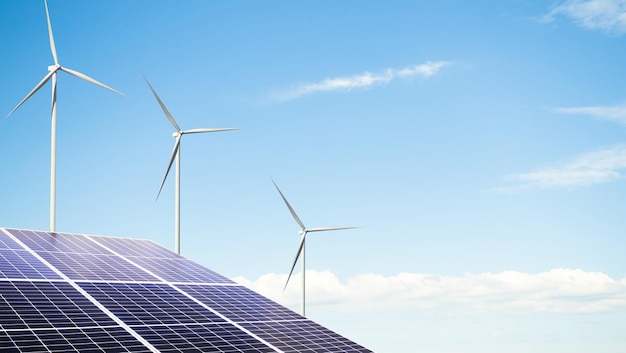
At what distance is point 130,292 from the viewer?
33344 mm

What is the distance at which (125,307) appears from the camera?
102ft

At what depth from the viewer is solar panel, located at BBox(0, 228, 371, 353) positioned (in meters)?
26.9

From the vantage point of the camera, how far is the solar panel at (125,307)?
26.9 meters

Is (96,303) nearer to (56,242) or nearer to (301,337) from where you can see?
(301,337)

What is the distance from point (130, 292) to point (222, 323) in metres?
4.46

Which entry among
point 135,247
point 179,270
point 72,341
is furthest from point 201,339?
point 135,247

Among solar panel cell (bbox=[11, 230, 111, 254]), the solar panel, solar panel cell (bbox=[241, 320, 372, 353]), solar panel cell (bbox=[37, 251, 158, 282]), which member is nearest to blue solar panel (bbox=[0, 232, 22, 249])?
the solar panel

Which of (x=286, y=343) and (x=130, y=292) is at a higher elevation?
(x=130, y=292)

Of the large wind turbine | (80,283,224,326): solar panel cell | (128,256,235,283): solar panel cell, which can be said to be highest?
the large wind turbine

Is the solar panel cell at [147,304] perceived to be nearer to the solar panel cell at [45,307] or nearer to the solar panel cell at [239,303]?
the solar panel cell at [45,307]

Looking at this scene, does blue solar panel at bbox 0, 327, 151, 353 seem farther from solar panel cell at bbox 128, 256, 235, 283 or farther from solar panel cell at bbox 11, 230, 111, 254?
solar panel cell at bbox 11, 230, 111, 254

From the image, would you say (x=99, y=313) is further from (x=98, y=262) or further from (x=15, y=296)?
(x=98, y=262)

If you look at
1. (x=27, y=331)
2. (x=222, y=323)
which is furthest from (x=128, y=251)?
(x=27, y=331)

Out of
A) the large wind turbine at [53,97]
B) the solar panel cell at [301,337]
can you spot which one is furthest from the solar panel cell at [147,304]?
the large wind turbine at [53,97]
